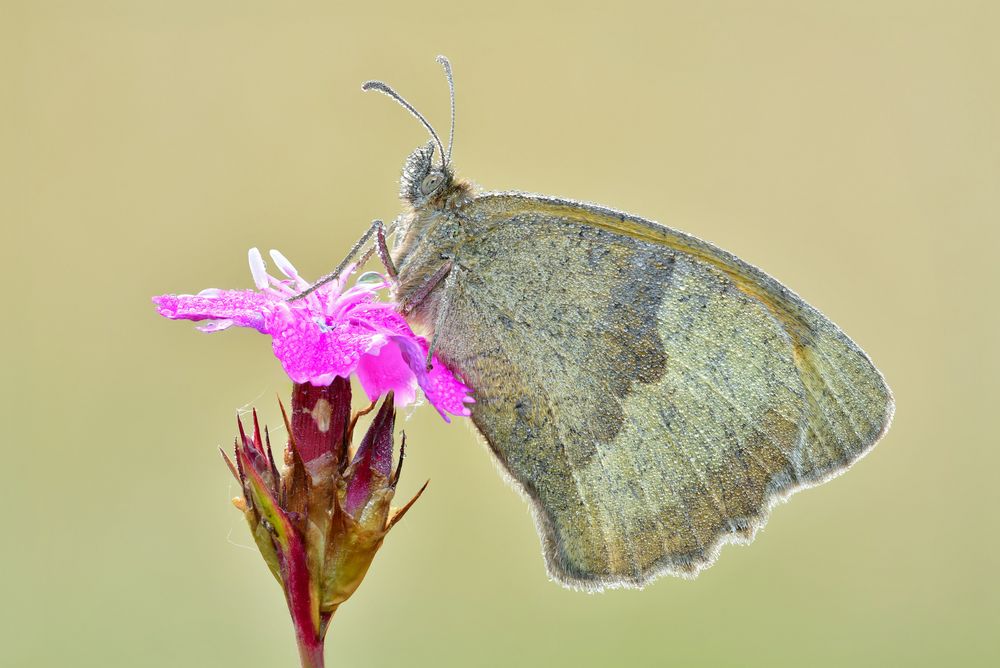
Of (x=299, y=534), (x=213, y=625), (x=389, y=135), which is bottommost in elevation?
(x=299, y=534)

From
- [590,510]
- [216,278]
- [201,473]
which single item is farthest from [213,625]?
[590,510]

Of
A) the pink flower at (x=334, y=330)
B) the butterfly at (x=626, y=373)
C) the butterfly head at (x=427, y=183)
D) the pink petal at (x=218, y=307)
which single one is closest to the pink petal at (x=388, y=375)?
the pink flower at (x=334, y=330)

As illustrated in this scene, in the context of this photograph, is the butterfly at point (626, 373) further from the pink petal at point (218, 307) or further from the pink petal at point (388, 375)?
the pink petal at point (218, 307)

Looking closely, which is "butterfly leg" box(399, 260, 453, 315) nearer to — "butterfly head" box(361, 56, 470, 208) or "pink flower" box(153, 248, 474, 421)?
"pink flower" box(153, 248, 474, 421)

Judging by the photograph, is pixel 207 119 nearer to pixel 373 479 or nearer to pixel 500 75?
pixel 500 75

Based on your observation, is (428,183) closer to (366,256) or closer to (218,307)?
(366,256)

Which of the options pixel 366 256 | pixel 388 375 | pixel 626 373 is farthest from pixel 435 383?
pixel 626 373
